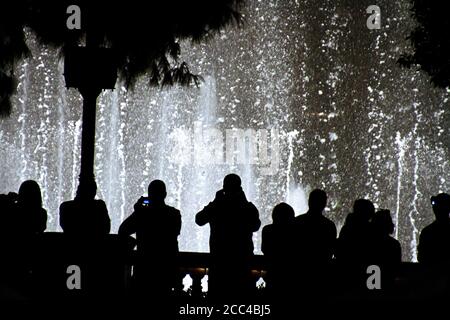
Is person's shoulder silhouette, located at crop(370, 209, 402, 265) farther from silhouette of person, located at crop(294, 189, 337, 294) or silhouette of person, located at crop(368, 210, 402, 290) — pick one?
silhouette of person, located at crop(294, 189, 337, 294)

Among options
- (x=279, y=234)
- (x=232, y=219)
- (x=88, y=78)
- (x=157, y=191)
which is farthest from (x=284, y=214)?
(x=88, y=78)

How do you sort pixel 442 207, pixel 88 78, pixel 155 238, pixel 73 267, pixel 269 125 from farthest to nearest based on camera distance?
pixel 269 125, pixel 88 78, pixel 442 207, pixel 155 238, pixel 73 267

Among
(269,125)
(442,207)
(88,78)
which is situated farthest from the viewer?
(269,125)

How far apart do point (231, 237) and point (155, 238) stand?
25.9 inches

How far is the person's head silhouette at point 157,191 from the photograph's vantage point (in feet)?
20.2

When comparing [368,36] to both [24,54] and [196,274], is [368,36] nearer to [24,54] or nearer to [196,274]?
[24,54]

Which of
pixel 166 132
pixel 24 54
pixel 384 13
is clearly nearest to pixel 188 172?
pixel 166 132

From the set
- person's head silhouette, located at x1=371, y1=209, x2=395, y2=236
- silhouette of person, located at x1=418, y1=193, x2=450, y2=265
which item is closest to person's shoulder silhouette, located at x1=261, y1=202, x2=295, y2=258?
person's head silhouette, located at x1=371, y1=209, x2=395, y2=236

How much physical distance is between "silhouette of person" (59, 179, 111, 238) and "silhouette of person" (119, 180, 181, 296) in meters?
0.20

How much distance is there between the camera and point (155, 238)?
247 inches

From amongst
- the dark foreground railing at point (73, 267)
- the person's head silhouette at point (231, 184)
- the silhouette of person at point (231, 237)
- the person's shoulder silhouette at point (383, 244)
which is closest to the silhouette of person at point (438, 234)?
the dark foreground railing at point (73, 267)

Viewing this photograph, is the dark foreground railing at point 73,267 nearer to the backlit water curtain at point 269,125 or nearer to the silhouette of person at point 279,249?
the silhouette of person at point 279,249

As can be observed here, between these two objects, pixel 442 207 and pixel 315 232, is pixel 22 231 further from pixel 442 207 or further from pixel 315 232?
pixel 442 207

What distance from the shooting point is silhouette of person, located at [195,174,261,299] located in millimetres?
6422
